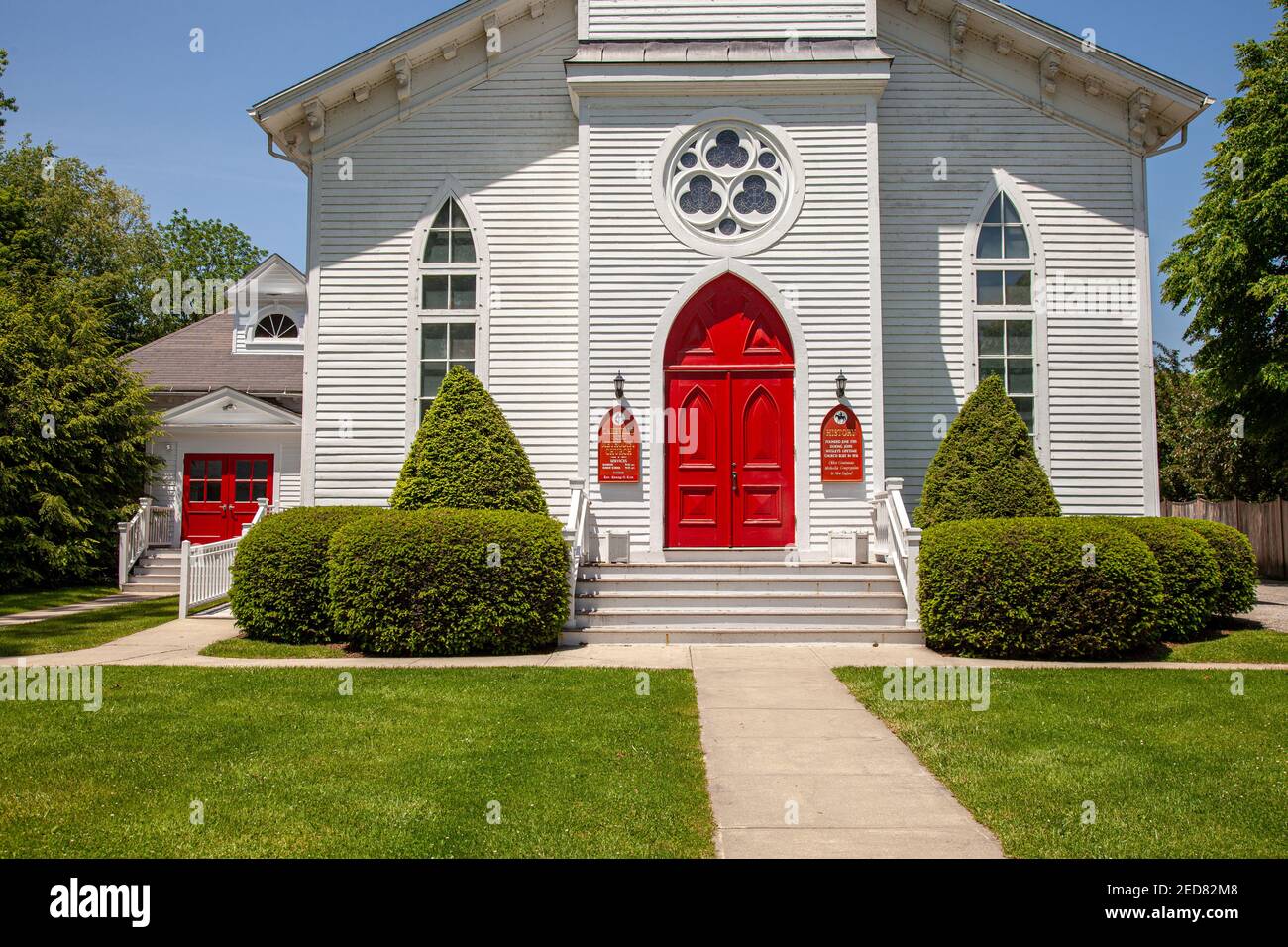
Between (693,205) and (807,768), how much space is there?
10468mm

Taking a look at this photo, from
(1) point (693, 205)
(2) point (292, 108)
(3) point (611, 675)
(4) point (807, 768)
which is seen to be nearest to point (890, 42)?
(1) point (693, 205)

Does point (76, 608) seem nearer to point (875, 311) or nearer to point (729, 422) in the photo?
point (729, 422)

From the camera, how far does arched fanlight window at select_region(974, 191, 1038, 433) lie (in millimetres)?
15148

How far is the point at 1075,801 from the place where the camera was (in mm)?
5340

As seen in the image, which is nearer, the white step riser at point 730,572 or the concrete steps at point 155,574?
the white step riser at point 730,572

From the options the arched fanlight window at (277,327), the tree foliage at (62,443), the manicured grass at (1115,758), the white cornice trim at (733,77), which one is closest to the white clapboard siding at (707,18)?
the white cornice trim at (733,77)

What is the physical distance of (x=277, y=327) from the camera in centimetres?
2656

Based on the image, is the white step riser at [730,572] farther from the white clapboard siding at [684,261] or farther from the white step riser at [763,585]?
the white clapboard siding at [684,261]

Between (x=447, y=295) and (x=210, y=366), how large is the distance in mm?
12921

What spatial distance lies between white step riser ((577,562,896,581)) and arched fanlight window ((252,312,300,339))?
55.3 ft

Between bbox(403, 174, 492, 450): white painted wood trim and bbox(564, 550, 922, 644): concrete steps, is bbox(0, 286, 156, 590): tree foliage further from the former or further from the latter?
bbox(564, 550, 922, 644): concrete steps

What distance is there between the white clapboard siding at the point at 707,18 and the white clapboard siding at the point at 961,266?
4.45ft

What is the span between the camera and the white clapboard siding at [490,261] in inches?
594

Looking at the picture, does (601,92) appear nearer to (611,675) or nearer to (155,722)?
(611,675)
